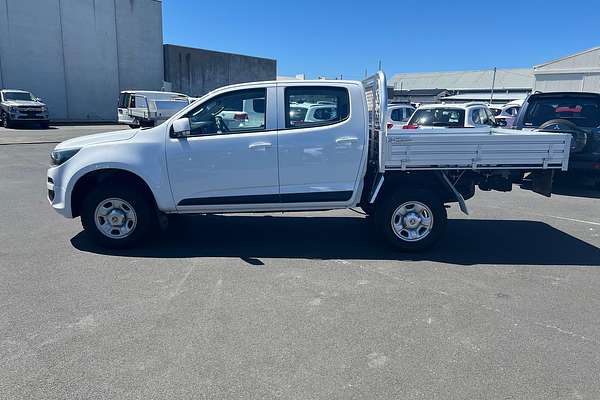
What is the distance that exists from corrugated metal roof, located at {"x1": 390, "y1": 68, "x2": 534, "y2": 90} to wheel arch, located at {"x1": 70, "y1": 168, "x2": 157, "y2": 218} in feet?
163

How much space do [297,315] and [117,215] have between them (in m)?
2.79

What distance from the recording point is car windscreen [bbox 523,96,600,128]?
29.1 feet

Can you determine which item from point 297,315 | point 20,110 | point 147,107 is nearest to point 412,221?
point 297,315

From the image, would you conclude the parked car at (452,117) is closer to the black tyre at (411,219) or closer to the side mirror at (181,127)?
the black tyre at (411,219)

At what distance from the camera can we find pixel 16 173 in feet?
35.1

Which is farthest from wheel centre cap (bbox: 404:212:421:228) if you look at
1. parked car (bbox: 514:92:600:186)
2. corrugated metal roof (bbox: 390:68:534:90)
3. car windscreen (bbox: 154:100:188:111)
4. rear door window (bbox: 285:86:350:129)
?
corrugated metal roof (bbox: 390:68:534:90)

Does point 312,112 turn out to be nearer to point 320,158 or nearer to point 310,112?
point 310,112

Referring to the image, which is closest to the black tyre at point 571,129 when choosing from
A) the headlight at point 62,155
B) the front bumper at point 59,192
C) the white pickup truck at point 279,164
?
the white pickup truck at point 279,164

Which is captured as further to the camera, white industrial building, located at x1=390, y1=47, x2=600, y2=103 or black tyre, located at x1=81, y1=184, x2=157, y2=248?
white industrial building, located at x1=390, y1=47, x2=600, y2=103

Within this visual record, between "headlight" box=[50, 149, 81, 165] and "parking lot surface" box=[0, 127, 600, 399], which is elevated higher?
"headlight" box=[50, 149, 81, 165]

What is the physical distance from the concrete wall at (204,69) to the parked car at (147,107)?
45.4 feet

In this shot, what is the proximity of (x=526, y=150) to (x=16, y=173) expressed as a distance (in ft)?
36.6

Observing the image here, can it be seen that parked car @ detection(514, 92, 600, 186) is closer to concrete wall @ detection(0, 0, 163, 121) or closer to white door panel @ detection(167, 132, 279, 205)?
white door panel @ detection(167, 132, 279, 205)

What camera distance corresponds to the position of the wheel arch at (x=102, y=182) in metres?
5.23
